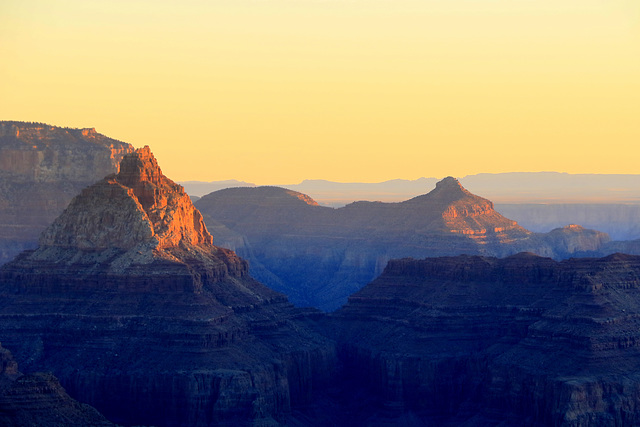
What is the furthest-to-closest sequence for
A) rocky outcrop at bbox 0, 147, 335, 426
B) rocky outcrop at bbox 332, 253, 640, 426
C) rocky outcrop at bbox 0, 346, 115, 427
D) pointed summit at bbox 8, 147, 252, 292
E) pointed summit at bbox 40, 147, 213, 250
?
pointed summit at bbox 40, 147, 213, 250
pointed summit at bbox 8, 147, 252, 292
rocky outcrop at bbox 0, 147, 335, 426
rocky outcrop at bbox 332, 253, 640, 426
rocky outcrop at bbox 0, 346, 115, 427

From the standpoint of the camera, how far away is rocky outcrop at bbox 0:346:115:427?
118 metres

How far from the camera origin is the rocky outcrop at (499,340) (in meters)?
152

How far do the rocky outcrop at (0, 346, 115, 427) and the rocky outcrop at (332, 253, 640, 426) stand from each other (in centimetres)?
4437

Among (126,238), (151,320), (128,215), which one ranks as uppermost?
(128,215)

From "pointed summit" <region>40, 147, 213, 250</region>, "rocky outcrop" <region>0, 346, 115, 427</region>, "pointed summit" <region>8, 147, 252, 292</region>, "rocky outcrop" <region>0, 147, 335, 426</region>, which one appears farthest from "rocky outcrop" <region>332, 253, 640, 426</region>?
"rocky outcrop" <region>0, 346, 115, 427</region>

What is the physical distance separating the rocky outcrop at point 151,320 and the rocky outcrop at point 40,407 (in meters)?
31.0

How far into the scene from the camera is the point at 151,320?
16162 cm

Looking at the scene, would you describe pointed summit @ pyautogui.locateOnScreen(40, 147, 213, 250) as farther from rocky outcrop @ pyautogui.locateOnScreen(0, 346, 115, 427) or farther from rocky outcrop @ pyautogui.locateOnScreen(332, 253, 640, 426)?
rocky outcrop @ pyautogui.locateOnScreen(0, 346, 115, 427)

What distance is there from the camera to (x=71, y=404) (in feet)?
405

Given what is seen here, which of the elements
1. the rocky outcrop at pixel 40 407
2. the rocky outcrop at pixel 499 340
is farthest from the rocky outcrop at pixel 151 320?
the rocky outcrop at pixel 40 407

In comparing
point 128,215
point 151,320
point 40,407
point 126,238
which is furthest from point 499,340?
point 40,407

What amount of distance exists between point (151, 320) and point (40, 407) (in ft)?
137

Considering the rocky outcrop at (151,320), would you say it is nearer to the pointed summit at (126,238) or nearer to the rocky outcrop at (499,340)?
the pointed summit at (126,238)

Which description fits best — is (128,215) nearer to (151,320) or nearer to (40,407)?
(151,320)
